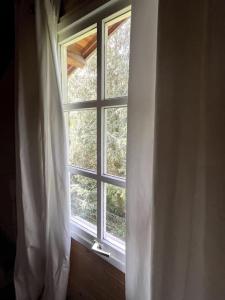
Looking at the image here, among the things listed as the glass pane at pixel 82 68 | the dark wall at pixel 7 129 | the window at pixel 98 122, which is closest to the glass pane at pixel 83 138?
the window at pixel 98 122

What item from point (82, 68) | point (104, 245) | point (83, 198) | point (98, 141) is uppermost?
point (82, 68)

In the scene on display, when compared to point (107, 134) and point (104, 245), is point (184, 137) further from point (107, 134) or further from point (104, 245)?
point (104, 245)

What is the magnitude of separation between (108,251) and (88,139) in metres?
0.63

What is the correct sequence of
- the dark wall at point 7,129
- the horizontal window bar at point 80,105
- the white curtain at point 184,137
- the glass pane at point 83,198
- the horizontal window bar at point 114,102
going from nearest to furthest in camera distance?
the white curtain at point 184,137, the horizontal window bar at point 114,102, the horizontal window bar at point 80,105, the glass pane at point 83,198, the dark wall at point 7,129

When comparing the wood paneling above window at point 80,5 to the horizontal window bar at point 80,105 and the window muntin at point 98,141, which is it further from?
the horizontal window bar at point 80,105

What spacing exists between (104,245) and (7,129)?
4.11 feet

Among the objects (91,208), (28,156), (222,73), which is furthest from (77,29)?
(91,208)

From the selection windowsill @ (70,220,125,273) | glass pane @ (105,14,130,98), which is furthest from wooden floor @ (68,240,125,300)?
glass pane @ (105,14,130,98)

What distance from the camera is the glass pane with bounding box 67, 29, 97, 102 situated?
3.74ft

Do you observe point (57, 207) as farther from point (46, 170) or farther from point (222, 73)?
point (222, 73)

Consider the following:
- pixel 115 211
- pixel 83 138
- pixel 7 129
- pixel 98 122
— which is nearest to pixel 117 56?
pixel 98 122

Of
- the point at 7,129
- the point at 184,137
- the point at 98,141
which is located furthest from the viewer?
the point at 7,129

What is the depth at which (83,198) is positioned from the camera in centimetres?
128

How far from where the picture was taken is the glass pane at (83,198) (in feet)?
3.95
